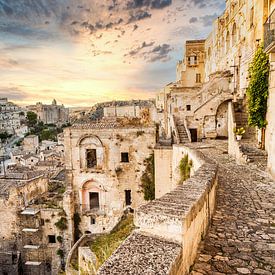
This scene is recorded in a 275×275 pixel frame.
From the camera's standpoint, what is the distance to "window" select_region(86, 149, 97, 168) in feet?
67.5

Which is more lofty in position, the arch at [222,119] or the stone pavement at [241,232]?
the arch at [222,119]

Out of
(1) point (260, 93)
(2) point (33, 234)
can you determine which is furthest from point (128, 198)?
(1) point (260, 93)

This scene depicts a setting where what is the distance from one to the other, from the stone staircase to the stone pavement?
11.3 m

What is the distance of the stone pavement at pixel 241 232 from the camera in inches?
144

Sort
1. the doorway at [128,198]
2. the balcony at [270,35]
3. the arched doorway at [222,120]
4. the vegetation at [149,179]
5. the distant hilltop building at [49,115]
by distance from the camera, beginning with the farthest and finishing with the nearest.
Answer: the distant hilltop building at [49,115], the arched doorway at [222,120], the doorway at [128,198], the vegetation at [149,179], the balcony at [270,35]

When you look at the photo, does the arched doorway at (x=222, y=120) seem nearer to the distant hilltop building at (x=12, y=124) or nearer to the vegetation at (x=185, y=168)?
the vegetation at (x=185, y=168)

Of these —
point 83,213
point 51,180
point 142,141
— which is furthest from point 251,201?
point 51,180

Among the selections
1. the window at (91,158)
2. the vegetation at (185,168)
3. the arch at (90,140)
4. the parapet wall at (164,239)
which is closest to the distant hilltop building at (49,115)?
the window at (91,158)

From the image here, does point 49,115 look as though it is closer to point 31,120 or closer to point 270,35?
point 31,120

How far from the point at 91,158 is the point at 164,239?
18.2 metres

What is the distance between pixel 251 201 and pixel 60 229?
16.3m

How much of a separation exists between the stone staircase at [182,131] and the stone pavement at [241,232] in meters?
11.3

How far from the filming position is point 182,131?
21.0 meters

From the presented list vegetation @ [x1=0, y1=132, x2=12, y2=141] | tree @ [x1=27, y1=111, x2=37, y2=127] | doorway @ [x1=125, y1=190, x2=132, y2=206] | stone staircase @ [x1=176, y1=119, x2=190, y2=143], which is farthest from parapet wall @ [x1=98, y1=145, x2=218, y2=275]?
tree @ [x1=27, y1=111, x2=37, y2=127]
